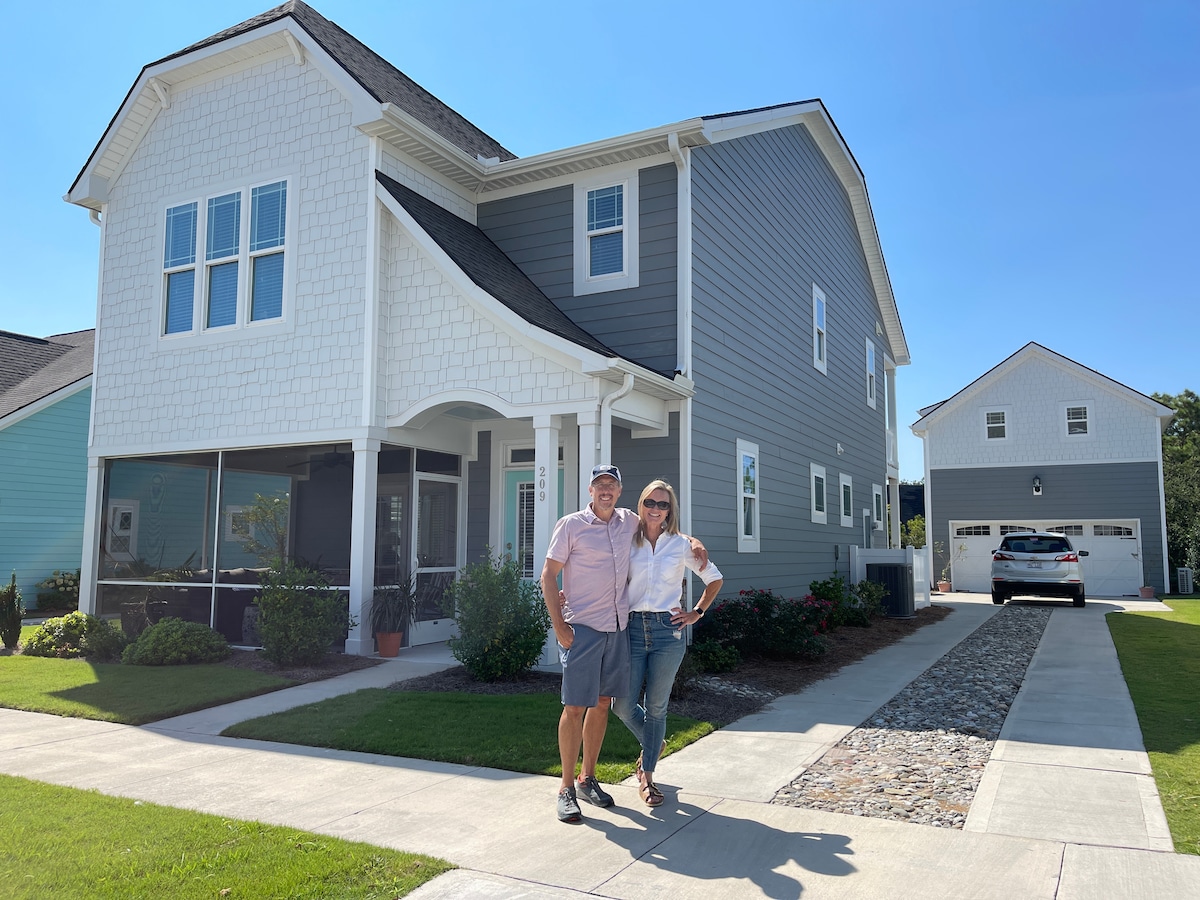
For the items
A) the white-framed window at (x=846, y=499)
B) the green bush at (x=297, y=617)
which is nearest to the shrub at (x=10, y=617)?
the green bush at (x=297, y=617)

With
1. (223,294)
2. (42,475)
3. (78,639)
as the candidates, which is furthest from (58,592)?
(223,294)

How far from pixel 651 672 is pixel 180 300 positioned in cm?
1032

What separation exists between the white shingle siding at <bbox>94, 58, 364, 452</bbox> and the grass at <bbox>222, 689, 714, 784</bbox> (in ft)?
13.9

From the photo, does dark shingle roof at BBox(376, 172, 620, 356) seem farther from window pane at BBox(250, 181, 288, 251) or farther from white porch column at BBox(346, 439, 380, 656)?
white porch column at BBox(346, 439, 380, 656)

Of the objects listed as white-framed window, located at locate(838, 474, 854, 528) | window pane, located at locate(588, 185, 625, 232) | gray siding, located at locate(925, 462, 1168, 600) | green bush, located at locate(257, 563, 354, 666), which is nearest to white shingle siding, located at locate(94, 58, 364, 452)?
green bush, located at locate(257, 563, 354, 666)

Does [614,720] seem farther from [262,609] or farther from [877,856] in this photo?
[262,609]

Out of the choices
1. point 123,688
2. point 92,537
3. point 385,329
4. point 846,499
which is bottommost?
point 123,688

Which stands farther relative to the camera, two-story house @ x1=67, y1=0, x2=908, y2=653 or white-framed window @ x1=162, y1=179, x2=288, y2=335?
white-framed window @ x1=162, y1=179, x2=288, y2=335

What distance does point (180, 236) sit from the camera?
12.8 meters

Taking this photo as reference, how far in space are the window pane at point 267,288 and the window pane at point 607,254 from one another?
4.10 meters

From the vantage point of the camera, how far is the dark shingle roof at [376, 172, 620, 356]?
10.3 metres

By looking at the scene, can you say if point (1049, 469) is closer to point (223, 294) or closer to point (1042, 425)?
point (1042, 425)

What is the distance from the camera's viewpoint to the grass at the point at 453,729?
242 inches

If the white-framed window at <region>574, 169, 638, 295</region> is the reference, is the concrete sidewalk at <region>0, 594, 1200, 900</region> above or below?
below
